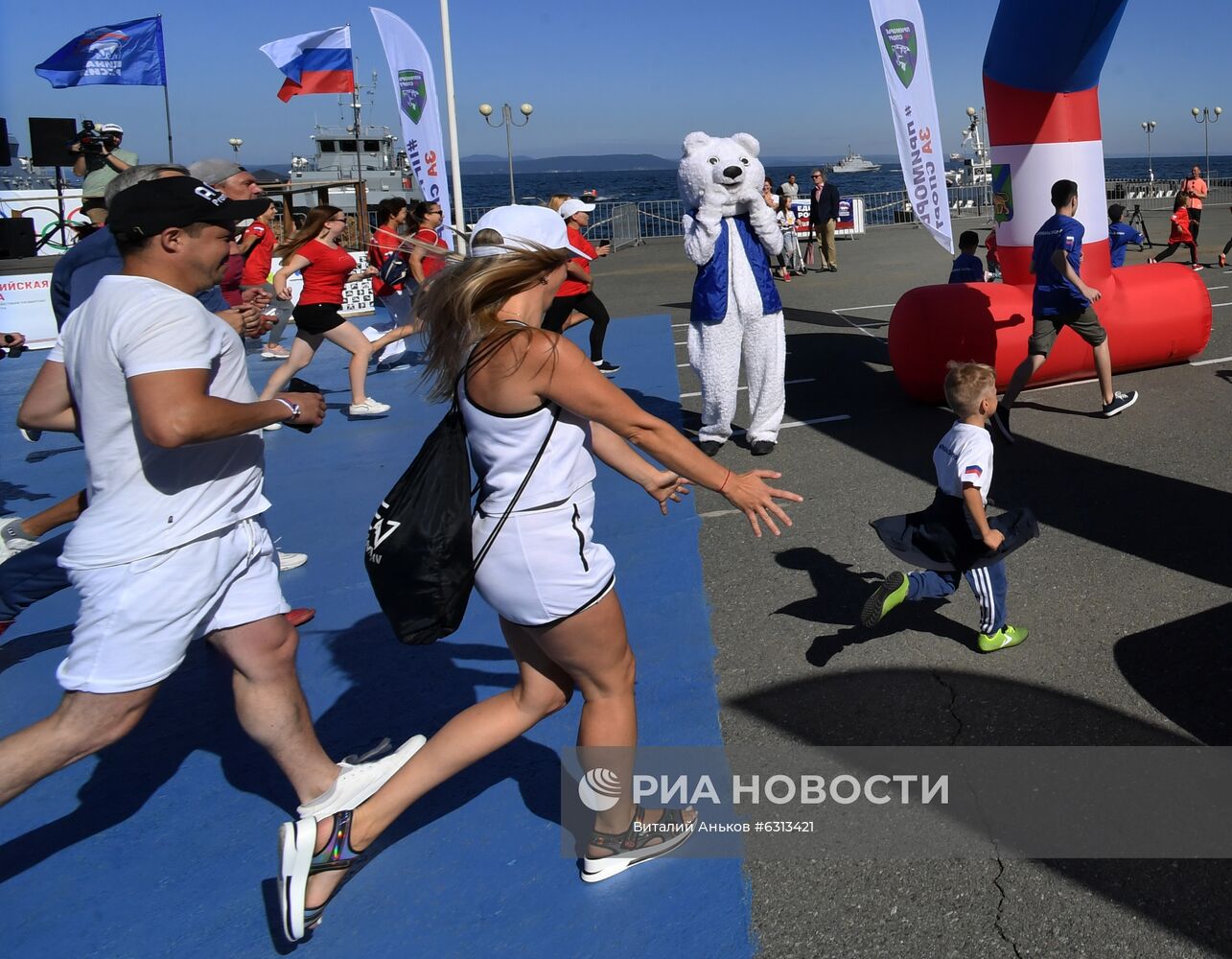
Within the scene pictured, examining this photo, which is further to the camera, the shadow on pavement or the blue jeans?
the blue jeans

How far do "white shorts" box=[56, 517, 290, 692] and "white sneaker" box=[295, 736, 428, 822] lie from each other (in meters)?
0.58

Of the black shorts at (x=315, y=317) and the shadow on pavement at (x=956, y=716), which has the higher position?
the black shorts at (x=315, y=317)

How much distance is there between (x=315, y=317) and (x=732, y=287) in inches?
141

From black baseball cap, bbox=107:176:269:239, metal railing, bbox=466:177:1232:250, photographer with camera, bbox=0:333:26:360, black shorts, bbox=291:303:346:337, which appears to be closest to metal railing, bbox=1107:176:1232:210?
metal railing, bbox=466:177:1232:250

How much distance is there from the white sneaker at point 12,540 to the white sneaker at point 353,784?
2.10 metres

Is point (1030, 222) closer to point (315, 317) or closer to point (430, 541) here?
point (315, 317)

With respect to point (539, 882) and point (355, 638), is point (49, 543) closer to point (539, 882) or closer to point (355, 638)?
point (355, 638)

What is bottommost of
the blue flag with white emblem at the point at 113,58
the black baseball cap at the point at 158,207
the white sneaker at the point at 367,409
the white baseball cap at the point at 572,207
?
the white sneaker at the point at 367,409

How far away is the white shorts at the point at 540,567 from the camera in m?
2.42

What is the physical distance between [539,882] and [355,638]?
6.49 feet

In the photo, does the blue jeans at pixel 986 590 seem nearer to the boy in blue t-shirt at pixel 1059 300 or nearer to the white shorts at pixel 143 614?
the white shorts at pixel 143 614

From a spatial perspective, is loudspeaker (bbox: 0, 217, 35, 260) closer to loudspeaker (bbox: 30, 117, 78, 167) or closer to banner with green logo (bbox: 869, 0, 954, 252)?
loudspeaker (bbox: 30, 117, 78, 167)

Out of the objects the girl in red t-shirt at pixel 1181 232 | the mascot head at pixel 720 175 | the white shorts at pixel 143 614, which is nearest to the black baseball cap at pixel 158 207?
the white shorts at pixel 143 614

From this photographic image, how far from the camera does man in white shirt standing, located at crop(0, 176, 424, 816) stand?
2410 millimetres
